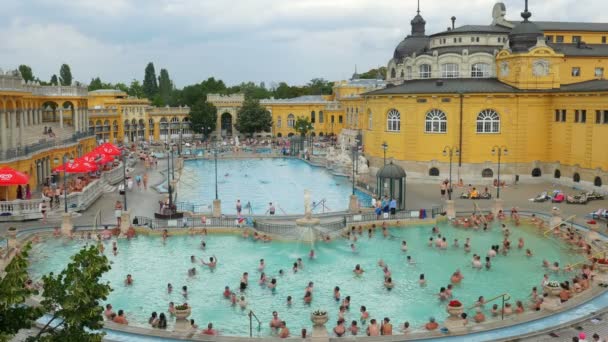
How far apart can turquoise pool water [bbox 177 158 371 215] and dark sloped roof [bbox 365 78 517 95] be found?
32.8 ft

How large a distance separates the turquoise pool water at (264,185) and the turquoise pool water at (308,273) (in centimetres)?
965

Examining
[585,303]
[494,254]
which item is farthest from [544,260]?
[585,303]

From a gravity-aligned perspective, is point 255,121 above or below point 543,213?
above

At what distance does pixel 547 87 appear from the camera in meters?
54.6

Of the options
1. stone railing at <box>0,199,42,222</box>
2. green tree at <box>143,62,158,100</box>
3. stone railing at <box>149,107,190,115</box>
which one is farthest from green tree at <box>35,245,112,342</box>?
green tree at <box>143,62,158,100</box>

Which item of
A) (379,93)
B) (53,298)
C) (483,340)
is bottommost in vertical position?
(483,340)

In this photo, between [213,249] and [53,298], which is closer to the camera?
[53,298]

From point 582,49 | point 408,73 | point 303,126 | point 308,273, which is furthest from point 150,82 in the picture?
point 308,273

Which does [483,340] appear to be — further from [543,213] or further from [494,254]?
[543,213]

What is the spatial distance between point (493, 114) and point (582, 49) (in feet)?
49.0

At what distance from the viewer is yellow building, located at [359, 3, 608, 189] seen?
5225cm

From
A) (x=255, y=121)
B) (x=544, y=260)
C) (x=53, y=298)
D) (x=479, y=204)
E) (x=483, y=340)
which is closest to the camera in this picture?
(x=53, y=298)

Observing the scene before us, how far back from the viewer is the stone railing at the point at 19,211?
121ft

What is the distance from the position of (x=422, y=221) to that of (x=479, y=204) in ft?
23.3
